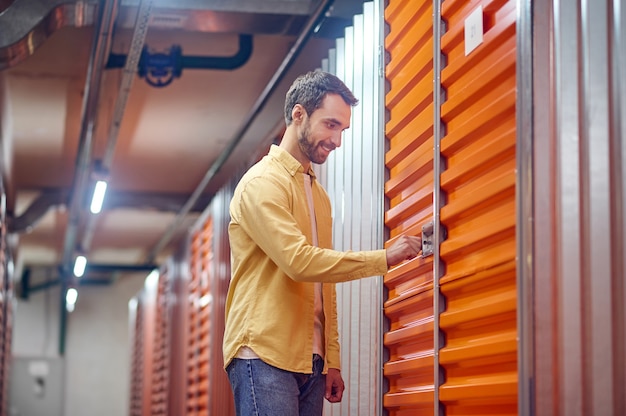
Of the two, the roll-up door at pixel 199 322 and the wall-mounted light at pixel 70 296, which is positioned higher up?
the wall-mounted light at pixel 70 296

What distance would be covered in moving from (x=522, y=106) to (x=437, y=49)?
918mm

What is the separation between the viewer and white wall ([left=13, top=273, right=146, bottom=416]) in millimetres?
22312

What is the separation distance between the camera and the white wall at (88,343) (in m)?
22.3

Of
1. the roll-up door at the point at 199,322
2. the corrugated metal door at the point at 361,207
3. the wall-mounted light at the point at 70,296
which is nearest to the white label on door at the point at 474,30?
the corrugated metal door at the point at 361,207

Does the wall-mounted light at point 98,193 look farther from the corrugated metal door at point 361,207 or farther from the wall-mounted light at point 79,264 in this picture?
the corrugated metal door at point 361,207

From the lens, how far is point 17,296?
874 inches

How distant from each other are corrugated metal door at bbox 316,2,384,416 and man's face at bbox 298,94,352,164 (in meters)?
0.85

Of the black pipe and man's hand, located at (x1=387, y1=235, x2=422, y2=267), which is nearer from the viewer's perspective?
man's hand, located at (x1=387, y1=235, x2=422, y2=267)

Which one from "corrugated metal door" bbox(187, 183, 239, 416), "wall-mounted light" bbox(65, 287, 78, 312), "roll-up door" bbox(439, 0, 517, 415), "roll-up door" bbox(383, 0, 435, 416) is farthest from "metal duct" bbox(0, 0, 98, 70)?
"wall-mounted light" bbox(65, 287, 78, 312)

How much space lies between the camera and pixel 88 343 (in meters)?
22.8

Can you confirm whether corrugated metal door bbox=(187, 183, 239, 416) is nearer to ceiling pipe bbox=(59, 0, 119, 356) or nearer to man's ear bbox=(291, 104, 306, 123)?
ceiling pipe bbox=(59, 0, 119, 356)

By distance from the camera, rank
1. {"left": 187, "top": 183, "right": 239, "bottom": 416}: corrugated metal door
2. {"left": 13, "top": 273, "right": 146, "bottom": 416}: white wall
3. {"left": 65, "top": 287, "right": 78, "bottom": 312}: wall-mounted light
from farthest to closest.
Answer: {"left": 13, "top": 273, "right": 146, "bottom": 416}: white wall
{"left": 65, "top": 287, "right": 78, "bottom": 312}: wall-mounted light
{"left": 187, "top": 183, "right": 239, "bottom": 416}: corrugated metal door

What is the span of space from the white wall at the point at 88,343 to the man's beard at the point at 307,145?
19.6 metres

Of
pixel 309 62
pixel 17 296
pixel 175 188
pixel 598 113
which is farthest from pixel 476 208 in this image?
pixel 17 296
